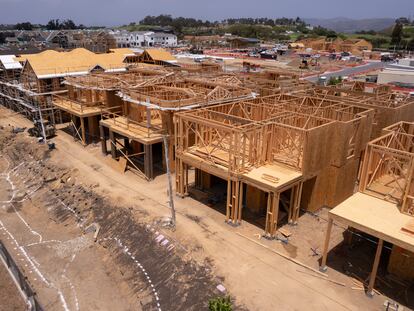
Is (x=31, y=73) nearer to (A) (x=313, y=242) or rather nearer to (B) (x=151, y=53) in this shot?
(B) (x=151, y=53)

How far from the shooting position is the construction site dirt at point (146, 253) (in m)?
14.2

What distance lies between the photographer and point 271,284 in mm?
14422

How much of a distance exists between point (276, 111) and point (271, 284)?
1182cm

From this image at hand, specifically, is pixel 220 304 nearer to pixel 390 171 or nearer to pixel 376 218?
pixel 376 218

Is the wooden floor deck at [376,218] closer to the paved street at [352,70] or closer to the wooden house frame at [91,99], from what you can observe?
the wooden house frame at [91,99]

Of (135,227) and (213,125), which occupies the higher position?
(213,125)

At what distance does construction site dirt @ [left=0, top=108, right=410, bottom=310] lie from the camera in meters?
14.2

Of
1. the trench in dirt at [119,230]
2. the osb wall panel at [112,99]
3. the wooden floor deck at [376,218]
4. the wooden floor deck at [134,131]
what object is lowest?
the trench in dirt at [119,230]

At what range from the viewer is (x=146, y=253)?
17.1m

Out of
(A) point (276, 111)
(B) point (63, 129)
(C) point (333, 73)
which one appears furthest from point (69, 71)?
(C) point (333, 73)

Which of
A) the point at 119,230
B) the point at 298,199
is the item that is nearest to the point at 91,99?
the point at 119,230

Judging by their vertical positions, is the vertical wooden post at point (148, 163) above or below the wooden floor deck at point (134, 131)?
below

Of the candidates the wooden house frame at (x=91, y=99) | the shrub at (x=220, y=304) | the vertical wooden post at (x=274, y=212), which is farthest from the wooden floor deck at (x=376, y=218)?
the wooden house frame at (x=91, y=99)

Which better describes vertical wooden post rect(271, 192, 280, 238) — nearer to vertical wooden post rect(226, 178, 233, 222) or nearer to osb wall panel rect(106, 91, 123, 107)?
vertical wooden post rect(226, 178, 233, 222)
